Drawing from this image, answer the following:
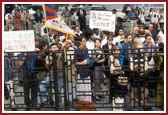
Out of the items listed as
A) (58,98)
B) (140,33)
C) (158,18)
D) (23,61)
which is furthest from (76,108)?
(158,18)

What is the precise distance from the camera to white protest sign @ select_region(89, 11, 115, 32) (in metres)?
6.64

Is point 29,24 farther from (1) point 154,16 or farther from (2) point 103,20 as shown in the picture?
(2) point 103,20

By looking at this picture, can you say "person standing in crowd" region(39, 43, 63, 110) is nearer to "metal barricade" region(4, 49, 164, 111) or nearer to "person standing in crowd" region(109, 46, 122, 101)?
"metal barricade" region(4, 49, 164, 111)

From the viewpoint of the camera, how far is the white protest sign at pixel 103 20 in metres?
6.64

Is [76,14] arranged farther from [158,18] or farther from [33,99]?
[33,99]

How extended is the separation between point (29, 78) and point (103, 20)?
2.12m

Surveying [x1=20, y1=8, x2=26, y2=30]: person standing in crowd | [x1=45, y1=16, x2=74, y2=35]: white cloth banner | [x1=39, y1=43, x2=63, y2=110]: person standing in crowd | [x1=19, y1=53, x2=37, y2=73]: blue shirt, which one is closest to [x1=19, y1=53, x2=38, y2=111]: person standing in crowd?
[x1=19, y1=53, x2=37, y2=73]: blue shirt

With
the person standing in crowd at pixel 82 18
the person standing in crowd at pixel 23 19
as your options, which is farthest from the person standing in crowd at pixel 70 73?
the person standing in crowd at pixel 23 19

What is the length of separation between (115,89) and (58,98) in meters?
1.23

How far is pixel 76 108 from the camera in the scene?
626 cm

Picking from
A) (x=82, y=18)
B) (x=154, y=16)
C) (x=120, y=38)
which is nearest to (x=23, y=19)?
(x=82, y=18)

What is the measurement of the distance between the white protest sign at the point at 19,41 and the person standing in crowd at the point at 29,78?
0.18 metres

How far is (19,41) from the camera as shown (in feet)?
19.6

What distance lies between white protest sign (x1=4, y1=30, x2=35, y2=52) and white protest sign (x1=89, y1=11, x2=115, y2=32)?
149 centimetres
